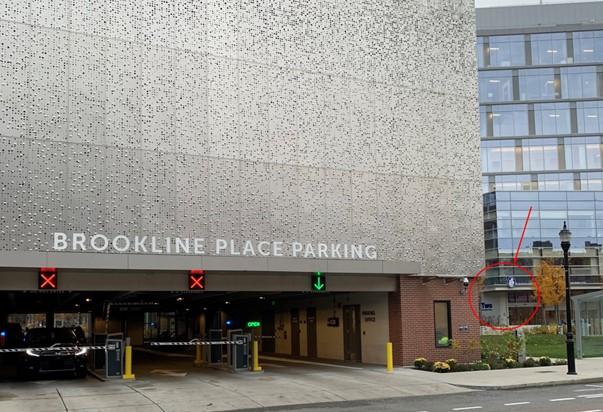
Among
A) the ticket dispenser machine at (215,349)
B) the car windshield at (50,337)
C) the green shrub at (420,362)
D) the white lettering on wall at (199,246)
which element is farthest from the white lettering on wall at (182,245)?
the green shrub at (420,362)

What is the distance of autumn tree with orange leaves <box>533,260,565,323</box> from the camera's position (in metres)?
69.1

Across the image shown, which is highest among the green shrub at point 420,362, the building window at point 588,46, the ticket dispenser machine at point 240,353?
the building window at point 588,46

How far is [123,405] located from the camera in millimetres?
17953

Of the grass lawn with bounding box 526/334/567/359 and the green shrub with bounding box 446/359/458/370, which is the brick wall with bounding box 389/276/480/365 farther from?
the grass lawn with bounding box 526/334/567/359

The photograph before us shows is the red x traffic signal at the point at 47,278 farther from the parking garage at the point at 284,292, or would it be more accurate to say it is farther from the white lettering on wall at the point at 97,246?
the white lettering on wall at the point at 97,246

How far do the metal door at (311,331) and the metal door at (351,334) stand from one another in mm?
3194

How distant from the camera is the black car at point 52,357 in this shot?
23750 mm

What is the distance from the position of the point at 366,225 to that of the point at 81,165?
10.00m

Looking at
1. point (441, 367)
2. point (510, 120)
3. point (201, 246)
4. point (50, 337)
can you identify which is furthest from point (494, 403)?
point (510, 120)

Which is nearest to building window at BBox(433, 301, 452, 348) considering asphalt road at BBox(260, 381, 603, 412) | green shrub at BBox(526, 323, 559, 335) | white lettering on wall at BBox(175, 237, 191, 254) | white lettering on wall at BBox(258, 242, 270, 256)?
asphalt road at BBox(260, 381, 603, 412)

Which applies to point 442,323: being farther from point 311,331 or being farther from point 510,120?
point 510,120

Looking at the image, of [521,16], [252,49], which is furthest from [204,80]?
[521,16]

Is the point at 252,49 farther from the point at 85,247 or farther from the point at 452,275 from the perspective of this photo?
the point at 452,275

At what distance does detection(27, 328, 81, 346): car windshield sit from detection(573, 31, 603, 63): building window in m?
76.8
